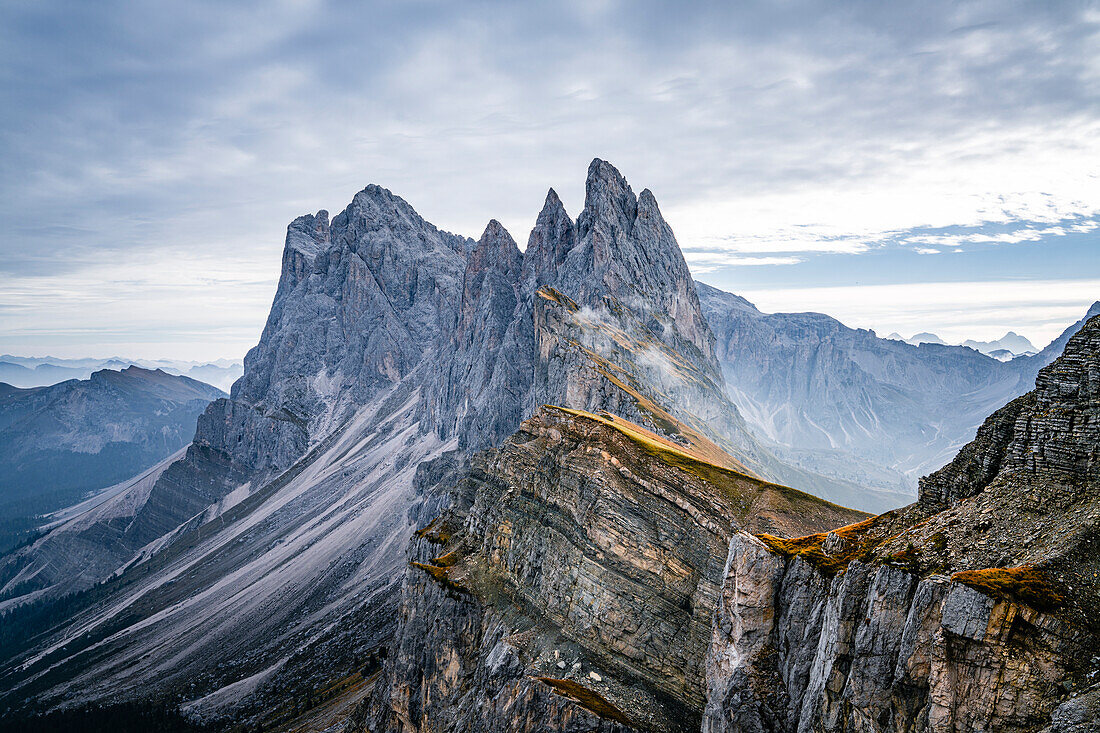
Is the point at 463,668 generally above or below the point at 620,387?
below

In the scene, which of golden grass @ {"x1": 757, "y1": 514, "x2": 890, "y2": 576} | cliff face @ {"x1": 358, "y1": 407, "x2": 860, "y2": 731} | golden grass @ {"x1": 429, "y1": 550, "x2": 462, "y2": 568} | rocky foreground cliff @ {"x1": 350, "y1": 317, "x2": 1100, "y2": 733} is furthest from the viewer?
golden grass @ {"x1": 429, "y1": 550, "x2": 462, "y2": 568}

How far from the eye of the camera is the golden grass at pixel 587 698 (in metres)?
55.1

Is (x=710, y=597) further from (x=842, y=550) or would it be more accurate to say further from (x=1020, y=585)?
(x=1020, y=585)

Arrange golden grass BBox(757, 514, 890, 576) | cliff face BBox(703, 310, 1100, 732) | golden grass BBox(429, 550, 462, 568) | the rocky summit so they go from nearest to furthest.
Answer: cliff face BBox(703, 310, 1100, 732)
the rocky summit
golden grass BBox(757, 514, 890, 576)
golden grass BBox(429, 550, 462, 568)

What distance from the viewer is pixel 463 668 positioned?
77.4 meters

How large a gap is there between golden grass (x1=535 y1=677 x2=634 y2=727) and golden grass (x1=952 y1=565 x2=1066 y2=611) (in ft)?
127

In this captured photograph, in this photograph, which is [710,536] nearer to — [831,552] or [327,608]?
[831,552]

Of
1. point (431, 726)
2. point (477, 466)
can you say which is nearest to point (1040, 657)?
point (431, 726)

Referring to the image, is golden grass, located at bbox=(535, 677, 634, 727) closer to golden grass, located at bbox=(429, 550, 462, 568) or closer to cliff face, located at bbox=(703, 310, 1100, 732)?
cliff face, located at bbox=(703, 310, 1100, 732)

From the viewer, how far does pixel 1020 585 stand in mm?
24750

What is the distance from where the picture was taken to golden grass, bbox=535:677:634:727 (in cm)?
5509

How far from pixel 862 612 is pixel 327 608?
180774 mm

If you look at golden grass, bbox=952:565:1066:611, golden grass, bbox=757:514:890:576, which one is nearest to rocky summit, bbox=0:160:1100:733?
golden grass, bbox=952:565:1066:611

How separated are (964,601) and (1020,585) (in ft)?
7.17
